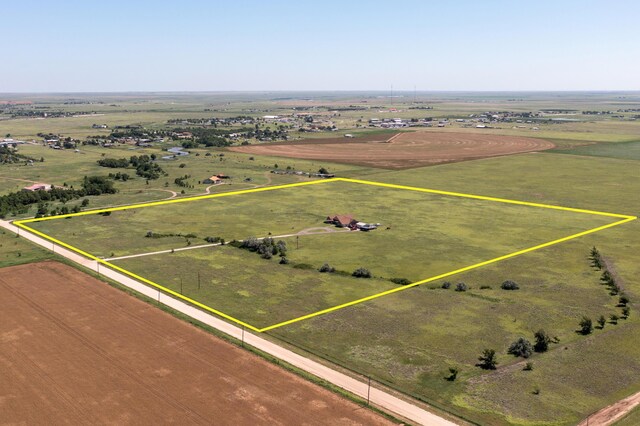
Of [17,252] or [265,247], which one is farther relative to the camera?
[17,252]

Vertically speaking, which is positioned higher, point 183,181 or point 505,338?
point 183,181

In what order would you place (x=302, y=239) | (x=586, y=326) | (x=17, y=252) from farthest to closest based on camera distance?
1. (x=302, y=239)
2. (x=17, y=252)
3. (x=586, y=326)

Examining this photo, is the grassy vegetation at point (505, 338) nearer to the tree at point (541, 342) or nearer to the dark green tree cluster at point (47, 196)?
the tree at point (541, 342)

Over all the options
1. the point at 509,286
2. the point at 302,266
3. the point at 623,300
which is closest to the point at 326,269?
the point at 302,266

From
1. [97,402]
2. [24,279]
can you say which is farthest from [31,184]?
[97,402]

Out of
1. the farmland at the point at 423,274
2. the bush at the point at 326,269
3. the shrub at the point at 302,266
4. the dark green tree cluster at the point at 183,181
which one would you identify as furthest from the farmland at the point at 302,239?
the dark green tree cluster at the point at 183,181

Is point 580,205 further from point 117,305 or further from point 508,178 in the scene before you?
point 117,305

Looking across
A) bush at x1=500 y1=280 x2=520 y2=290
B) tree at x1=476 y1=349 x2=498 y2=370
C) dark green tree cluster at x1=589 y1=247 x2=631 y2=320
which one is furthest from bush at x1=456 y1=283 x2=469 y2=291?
tree at x1=476 y1=349 x2=498 y2=370

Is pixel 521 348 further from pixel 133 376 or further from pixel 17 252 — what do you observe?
pixel 17 252
